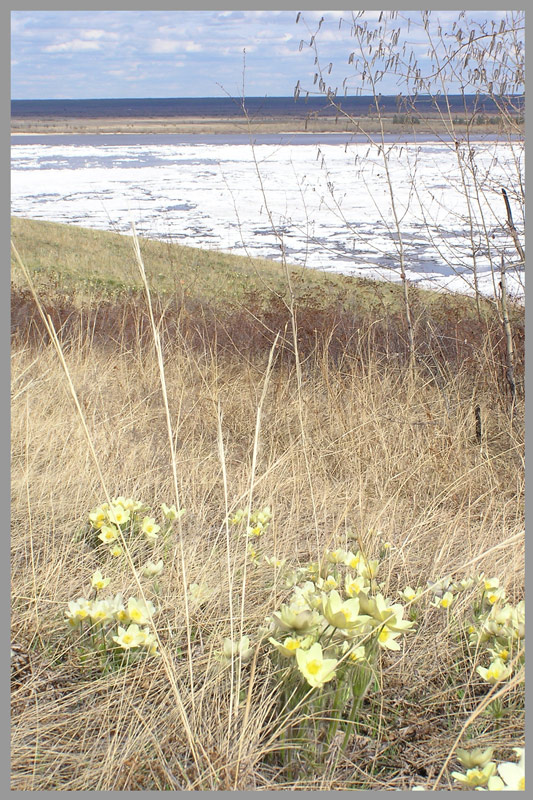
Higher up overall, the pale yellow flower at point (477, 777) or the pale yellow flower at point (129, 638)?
the pale yellow flower at point (129, 638)

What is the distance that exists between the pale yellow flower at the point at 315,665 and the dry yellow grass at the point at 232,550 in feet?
0.45

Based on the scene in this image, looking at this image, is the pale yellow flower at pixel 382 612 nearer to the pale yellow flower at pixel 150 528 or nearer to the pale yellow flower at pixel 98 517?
the pale yellow flower at pixel 150 528

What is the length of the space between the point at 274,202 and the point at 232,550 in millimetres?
17749

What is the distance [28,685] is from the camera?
1.65 m

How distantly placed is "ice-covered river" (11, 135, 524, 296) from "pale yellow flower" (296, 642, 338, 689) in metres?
2.64

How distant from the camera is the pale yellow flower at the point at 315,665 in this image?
4.24ft

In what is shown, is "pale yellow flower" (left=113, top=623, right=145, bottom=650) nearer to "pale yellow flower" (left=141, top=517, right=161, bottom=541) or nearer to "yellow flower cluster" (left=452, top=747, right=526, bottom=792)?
"pale yellow flower" (left=141, top=517, right=161, bottom=541)

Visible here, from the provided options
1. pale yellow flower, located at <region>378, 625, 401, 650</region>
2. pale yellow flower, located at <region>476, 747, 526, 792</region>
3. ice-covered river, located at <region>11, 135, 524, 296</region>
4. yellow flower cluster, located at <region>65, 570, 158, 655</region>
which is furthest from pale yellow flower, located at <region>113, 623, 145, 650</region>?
ice-covered river, located at <region>11, 135, 524, 296</region>

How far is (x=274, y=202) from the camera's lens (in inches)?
749

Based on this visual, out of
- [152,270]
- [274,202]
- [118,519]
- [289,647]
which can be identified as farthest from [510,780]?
[274,202]

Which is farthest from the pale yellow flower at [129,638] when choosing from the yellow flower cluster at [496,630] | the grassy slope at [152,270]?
the grassy slope at [152,270]

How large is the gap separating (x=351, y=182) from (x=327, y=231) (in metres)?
7.50

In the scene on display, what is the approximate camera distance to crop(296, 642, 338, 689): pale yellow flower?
129 cm

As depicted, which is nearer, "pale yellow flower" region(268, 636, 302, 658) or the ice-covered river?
"pale yellow flower" region(268, 636, 302, 658)
